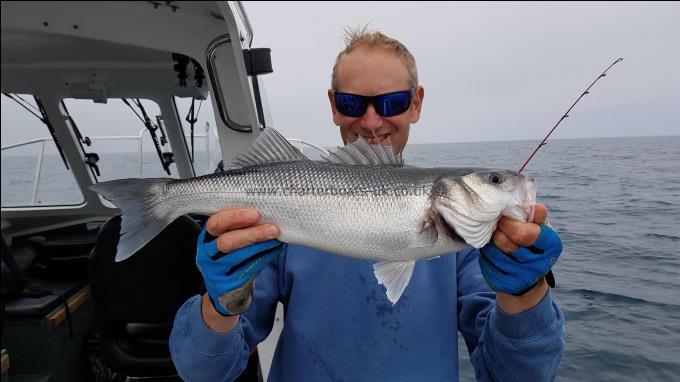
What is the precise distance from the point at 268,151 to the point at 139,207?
2.59ft

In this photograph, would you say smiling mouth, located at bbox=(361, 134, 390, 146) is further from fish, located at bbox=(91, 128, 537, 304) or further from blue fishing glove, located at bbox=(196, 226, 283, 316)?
blue fishing glove, located at bbox=(196, 226, 283, 316)

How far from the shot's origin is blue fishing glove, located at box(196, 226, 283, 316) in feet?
7.04

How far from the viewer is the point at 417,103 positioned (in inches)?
112

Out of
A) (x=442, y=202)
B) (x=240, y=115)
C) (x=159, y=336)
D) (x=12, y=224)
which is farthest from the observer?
(x=12, y=224)

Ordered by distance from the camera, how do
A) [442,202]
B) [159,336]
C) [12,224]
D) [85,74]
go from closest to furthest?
[442,202]
[159,336]
[85,74]
[12,224]

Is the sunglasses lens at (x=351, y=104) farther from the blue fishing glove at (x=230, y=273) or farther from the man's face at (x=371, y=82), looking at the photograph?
the blue fishing glove at (x=230, y=273)

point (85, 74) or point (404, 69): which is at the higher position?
point (85, 74)

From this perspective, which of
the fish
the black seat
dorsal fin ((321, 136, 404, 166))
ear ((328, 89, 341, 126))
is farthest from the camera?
the black seat

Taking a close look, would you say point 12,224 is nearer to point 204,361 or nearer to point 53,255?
point 53,255

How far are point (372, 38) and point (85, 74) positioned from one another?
5880mm

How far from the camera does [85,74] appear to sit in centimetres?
674

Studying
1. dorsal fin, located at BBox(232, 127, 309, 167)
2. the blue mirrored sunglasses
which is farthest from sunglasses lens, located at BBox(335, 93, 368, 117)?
dorsal fin, located at BBox(232, 127, 309, 167)

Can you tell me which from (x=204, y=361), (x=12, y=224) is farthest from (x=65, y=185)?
(x=204, y=361)

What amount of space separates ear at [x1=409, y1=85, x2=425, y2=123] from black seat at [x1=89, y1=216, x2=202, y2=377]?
2.50 meters
